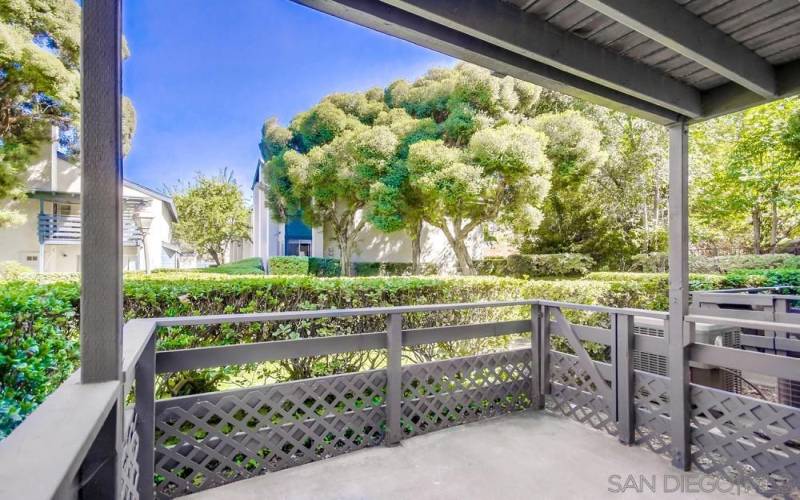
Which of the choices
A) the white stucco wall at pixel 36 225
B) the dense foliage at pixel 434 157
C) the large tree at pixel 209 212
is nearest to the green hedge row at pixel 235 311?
the dense foliage at pixel 434 157

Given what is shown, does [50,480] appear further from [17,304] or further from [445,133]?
[445,133]

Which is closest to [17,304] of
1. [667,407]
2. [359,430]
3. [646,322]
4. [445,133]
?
[359,430]

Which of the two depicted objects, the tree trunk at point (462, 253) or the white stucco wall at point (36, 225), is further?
the tree trunk at point (462, 253)

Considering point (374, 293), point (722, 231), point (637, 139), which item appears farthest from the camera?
point (722, 231)

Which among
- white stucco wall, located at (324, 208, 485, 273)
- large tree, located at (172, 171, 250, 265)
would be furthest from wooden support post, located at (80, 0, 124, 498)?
large tree, located at (172, 171, 250, 265)

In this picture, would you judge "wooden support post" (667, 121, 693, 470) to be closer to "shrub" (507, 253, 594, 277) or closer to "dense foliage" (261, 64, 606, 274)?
"dense foliage" (261, 64, 606, 274)

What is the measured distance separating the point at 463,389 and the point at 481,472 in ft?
2.67

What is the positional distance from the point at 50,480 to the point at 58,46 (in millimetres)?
11184

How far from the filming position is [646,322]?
3771 mm

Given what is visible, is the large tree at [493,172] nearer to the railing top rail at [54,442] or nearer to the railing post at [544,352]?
the railing post at [544,352]

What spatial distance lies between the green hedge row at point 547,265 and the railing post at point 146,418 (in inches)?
449

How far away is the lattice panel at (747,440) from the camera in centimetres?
221

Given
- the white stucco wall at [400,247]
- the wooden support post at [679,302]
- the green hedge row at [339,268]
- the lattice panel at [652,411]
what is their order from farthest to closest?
the white stucco wall at [400,247]
the green hedge row at [339,268]
the lattice panel at [652,411]
the wooden support post at [679,302]

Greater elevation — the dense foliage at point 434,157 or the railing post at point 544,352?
the dense foliage at point 434,157
